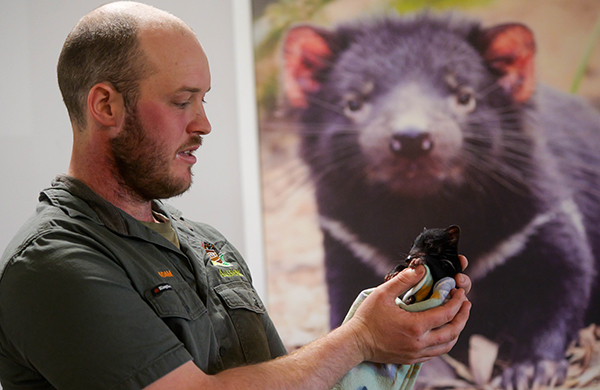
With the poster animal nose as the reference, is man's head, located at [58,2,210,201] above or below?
above

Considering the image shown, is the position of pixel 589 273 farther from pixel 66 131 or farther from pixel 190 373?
pixel 66 131

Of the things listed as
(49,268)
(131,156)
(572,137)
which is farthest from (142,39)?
(572,137)

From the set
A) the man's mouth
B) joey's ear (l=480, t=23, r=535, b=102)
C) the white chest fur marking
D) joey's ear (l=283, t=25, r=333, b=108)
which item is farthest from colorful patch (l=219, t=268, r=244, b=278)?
joey's ear (l=480, t=23, r=535, b=102)

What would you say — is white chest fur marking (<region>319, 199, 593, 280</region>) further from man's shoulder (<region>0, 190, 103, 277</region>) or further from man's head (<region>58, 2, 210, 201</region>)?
man's shoulder (<region>0, 190, 103, 277</region>)

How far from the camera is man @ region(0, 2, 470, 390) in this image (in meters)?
0.74

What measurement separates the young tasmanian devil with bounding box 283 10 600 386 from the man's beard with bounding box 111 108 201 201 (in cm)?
87

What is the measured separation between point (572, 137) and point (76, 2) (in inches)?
65.5

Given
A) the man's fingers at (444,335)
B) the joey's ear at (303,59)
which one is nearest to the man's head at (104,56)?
the man's fingers at (444,335)

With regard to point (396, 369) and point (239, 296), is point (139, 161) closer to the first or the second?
point (239, 296)

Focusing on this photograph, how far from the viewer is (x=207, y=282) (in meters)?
1.03

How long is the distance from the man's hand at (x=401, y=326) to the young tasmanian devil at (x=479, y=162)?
A: 2.57 feet

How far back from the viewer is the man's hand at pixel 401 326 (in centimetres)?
90

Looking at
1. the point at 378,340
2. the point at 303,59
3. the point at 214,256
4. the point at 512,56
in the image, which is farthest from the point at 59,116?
the point at 512,56

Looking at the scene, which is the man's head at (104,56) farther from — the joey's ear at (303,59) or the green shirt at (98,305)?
the joey's ear at (303,59)
